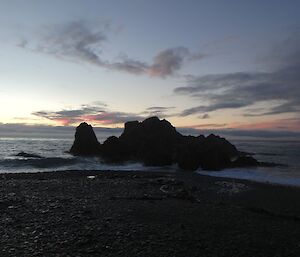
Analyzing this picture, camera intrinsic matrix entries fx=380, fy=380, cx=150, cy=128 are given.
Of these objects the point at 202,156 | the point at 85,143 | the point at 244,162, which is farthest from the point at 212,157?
the point at 85,143

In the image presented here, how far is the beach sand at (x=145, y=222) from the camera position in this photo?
11992 mm

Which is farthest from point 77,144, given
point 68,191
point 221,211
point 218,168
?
point 221,211

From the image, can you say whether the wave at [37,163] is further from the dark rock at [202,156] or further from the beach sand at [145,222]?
the beach sand at [145,222]

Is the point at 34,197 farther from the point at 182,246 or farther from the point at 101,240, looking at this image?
the point at 182,246

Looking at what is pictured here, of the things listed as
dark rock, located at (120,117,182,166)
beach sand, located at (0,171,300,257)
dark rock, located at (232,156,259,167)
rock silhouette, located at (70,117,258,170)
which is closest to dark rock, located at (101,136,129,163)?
rock silhouette, located at (70,117,258,170)

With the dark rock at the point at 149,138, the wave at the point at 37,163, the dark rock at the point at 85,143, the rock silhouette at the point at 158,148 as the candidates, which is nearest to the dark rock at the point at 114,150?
the rock silhouette at the point at 158,148

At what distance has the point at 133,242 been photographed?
12555 mm

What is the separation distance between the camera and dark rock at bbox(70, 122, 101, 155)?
63.4 metres

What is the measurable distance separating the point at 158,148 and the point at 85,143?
16793 millimetres

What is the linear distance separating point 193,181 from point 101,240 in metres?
18.8

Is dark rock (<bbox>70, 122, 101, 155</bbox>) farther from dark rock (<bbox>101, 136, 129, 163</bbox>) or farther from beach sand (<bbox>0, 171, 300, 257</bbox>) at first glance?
beach sand (<bbox>0, 171, 300, 257</bbox>)

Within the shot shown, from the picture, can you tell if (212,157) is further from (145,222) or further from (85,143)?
(145,222)

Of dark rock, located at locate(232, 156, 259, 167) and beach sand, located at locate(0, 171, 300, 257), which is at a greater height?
dark rock, located at locate(232, 156, 259, 167)

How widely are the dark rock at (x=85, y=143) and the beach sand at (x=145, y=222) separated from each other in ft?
123
